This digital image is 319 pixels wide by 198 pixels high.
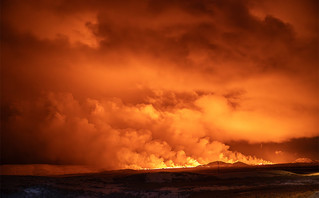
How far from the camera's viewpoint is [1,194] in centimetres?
3575

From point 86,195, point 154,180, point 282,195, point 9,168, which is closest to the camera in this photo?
point 282,195

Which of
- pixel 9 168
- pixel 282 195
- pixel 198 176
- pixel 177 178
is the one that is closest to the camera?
pixel 282 195

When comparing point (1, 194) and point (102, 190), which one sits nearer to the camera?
point (1, 194)

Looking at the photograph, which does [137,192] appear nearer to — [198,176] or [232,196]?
[232,196]

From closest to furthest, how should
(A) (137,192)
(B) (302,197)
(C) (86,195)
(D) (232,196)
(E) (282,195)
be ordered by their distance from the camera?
(B) (302,197) < (E) (282,195) < (D) (232,196) < (C) (86,195) < (A) (137,192)

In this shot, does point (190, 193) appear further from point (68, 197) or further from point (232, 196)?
point (68, 197)

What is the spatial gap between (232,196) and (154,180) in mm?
31840

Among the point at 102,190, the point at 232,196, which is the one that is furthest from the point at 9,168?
the point at 232,196

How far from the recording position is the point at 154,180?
67.2m

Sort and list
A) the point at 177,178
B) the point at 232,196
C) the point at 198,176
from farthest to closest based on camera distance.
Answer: the point at 198,176
the point at 177,178
the point at 232,196

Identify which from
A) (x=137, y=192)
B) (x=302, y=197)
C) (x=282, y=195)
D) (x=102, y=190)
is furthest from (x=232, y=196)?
(x=102, y=190)

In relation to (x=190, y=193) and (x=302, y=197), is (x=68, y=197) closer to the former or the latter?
(x=190, y=193)

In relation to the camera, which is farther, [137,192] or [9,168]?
[9,168]

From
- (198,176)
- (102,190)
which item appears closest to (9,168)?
(198,176)
